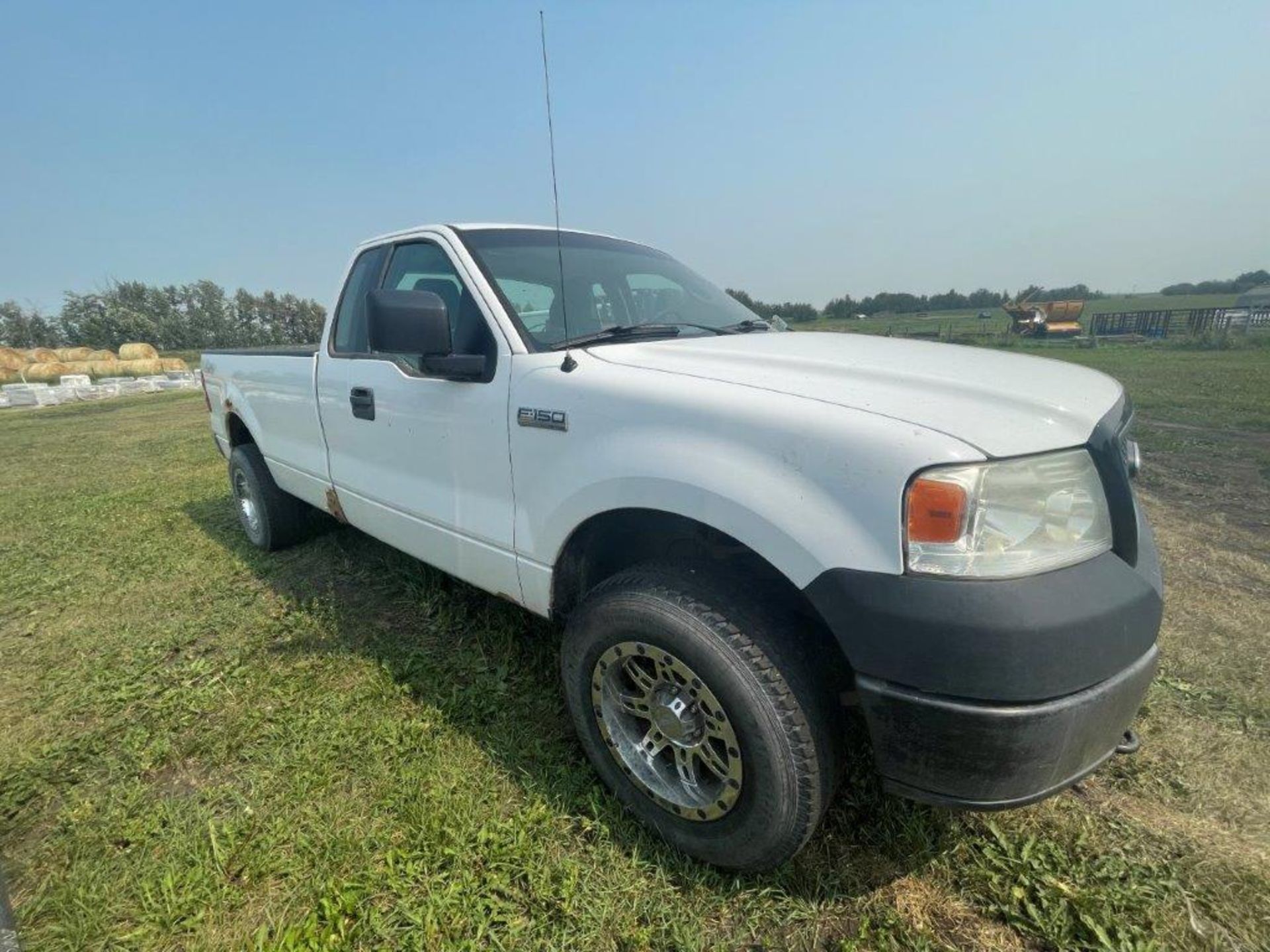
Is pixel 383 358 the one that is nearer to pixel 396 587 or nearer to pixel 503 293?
pixel 503 293

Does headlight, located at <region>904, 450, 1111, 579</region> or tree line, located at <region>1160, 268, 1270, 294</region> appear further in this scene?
tree line, located at <region>1160, 268, 1270, 294</region>

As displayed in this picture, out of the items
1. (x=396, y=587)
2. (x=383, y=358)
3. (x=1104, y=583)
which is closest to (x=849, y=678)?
(x=1104, y=583)

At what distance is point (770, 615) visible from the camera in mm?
1594

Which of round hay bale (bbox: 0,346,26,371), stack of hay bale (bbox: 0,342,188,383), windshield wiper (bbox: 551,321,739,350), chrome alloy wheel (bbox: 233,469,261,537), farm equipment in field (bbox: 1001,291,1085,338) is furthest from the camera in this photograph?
round hay bale (bbox: 0,346,26,371)

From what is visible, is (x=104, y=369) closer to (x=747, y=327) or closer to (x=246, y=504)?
(x=246, y=504)

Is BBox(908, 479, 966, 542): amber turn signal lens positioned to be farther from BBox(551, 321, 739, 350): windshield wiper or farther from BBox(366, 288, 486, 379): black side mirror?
BBox(366, 288, 486, 379): black side mirror

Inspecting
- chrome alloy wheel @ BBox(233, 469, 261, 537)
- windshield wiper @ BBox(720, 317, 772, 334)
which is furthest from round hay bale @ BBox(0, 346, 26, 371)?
windshield wiper @ BBox(720, 317, 772, 334)

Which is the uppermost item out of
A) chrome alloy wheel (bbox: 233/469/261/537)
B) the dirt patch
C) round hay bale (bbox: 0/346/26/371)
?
round hay bale (bbox: 0/346/26/371)

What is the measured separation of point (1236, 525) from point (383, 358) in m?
5.28

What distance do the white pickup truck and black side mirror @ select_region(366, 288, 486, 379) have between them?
1cm

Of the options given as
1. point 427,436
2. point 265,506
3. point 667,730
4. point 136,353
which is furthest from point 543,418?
point 136,353

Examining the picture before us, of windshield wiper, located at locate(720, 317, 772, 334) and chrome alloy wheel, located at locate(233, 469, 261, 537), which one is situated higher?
windshield wiper, located at locate(720, 317, 772, 334)

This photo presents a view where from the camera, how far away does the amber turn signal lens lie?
50.0 inches

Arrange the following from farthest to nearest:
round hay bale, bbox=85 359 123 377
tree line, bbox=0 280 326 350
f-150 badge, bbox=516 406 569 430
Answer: tree line, bbox=0 280 326 350
round hay bale, bbox=85 359 123 377
f-150 badge, bbox=516 406 569 430
